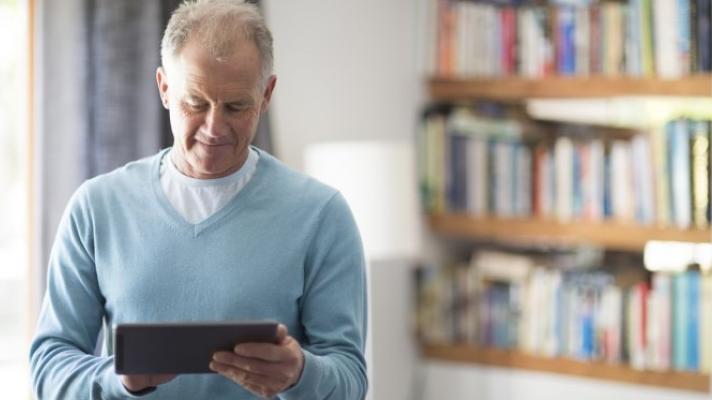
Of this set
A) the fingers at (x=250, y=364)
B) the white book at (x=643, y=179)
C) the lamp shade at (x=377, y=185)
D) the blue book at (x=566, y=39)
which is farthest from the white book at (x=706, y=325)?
the fingers at (x=250, y=364)

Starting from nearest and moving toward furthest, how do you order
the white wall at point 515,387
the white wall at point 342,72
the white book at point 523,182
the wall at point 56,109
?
the wall at point 56,109, the white wall at point 342,72, the white wall at point 515,387, the white book at point 523,182

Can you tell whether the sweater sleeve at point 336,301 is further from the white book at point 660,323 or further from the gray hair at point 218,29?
the white book at point 660,323

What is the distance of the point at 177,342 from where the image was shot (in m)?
1.28

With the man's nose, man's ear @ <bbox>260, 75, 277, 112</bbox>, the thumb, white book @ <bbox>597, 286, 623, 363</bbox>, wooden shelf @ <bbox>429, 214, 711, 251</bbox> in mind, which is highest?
man's ear @ <bbox>260, 75, 277, 112</bbox>

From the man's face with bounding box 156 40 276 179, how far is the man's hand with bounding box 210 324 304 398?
30 cm

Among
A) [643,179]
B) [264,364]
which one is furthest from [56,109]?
[643,179]

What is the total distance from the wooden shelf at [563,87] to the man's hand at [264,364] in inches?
79.3

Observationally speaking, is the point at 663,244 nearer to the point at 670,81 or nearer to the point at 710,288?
the point at 710,288

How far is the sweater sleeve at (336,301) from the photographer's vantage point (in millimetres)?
1450

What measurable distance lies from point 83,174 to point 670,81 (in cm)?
172

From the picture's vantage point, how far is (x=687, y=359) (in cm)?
300

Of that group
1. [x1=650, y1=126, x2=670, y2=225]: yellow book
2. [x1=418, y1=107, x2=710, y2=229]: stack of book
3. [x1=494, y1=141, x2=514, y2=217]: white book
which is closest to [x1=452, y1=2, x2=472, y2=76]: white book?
[x1=418, y1=107, x2=710, y2=229]: stack of book

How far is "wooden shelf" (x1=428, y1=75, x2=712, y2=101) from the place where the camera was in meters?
2.98

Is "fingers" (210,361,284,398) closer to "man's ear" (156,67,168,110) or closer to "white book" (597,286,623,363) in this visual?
"man's ear" (156,67,168,110)
